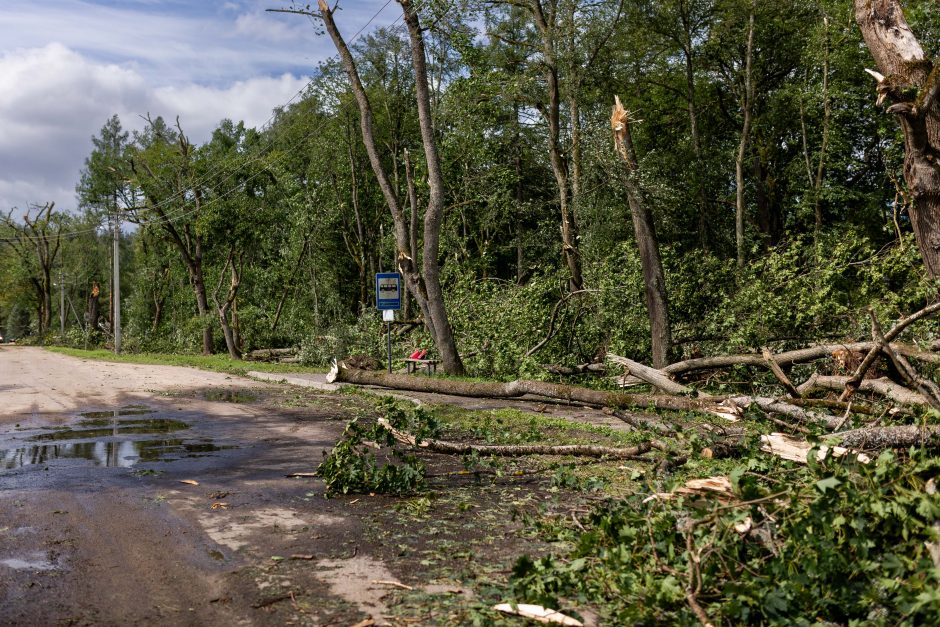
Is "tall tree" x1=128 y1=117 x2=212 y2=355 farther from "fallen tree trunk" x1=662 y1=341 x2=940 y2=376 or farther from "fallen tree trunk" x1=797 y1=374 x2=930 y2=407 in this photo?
"fallen tree trunk" x1=797 y1=374 x2=930 y2=407

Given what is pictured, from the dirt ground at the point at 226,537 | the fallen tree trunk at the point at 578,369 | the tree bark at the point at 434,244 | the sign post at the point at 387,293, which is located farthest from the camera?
the sign post at the point at 387,293

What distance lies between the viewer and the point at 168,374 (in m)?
23.2

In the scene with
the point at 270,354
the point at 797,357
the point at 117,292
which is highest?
the point at 117,292

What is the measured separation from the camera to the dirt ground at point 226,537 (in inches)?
165

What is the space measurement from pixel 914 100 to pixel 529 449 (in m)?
6.23

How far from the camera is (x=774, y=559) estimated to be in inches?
166

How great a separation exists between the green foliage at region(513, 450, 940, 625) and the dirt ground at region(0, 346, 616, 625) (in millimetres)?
676

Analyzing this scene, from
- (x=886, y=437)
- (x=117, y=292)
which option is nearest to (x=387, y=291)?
(x=886, y=437)

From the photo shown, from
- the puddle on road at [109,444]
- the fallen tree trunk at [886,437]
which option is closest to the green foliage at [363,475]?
the puddle on road at [109,444]

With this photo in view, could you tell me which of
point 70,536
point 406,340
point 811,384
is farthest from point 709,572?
point 406,340

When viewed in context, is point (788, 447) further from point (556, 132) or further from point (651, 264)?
point (556, 132)

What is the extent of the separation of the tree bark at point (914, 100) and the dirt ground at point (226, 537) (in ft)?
20.5

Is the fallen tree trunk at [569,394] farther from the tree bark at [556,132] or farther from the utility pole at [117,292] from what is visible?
the utility pole at [117,292]

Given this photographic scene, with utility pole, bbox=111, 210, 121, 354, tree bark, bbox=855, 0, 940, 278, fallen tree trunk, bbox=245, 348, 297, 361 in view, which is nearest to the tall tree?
utility pole, bbox=111, 210, 121, 354
